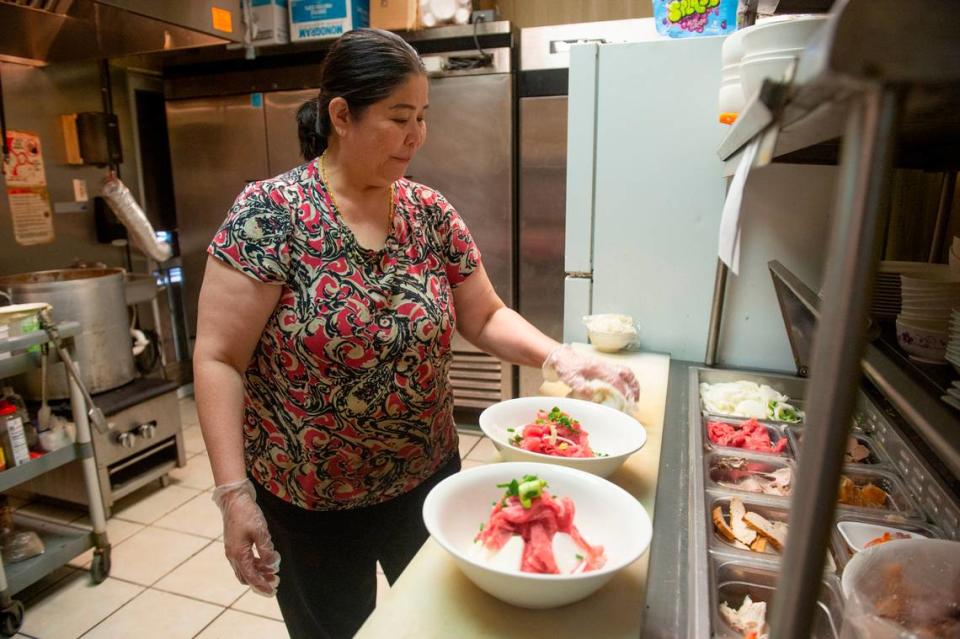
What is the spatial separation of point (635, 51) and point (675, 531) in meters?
1.58

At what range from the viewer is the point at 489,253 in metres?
3.50

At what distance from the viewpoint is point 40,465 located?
2248 millimetres

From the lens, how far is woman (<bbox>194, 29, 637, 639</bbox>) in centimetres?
121

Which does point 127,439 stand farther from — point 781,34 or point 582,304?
point 781,34

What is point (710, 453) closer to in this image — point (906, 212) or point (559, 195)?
point (906, 212)

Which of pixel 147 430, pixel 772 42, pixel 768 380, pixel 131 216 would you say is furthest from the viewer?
pixel 131 216

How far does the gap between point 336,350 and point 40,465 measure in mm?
1745

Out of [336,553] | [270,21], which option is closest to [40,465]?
[336,553]

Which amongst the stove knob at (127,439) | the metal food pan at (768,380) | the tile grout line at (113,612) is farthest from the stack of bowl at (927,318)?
the stove knob at (127,439)

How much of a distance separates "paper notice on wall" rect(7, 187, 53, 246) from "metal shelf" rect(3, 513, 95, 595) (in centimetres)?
160

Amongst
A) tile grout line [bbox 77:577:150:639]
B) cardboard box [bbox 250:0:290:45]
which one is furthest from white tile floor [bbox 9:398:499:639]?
cardboard box [bbox 250:0:290:45]

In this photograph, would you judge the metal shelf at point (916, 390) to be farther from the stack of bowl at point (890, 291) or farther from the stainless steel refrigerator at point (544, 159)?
the stainless steel refrigerator at point (544, 159)

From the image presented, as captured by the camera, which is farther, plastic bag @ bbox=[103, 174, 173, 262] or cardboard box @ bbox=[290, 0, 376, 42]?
plastic bag @ bbox=[103, 174, 173, 262]

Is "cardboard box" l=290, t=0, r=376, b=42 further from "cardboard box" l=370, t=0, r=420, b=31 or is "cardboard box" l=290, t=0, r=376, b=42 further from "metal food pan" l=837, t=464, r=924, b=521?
"metal food pan" l=837, t=464, r=924, b=521
